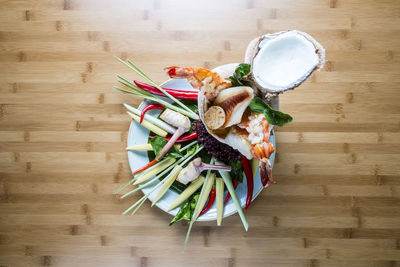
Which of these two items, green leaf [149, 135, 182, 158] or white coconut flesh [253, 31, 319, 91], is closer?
white coconut flesh [253, 31, 319, 91]

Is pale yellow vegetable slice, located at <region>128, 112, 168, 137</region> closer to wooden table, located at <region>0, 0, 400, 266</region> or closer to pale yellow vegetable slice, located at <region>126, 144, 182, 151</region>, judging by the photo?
pale yellow vegetable slice, located at <region>126, 144, 182, 151</region>

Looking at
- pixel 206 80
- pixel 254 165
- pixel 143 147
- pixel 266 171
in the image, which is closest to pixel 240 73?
pixel 206 80

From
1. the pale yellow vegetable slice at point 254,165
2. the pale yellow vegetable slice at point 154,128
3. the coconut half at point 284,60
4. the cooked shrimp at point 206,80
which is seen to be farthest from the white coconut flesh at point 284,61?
the pale yellow vegetable slice at point 154,128

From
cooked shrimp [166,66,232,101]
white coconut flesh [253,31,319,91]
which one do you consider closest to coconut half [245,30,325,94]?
white coconut flesh [253,31,319,91]

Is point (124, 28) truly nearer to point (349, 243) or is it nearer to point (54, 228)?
point (54, 228)

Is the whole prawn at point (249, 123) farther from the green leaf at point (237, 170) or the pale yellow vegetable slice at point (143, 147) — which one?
the pale yellow vegetable slice at point (143, 147)

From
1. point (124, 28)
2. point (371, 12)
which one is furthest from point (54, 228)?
point (371, 12)
